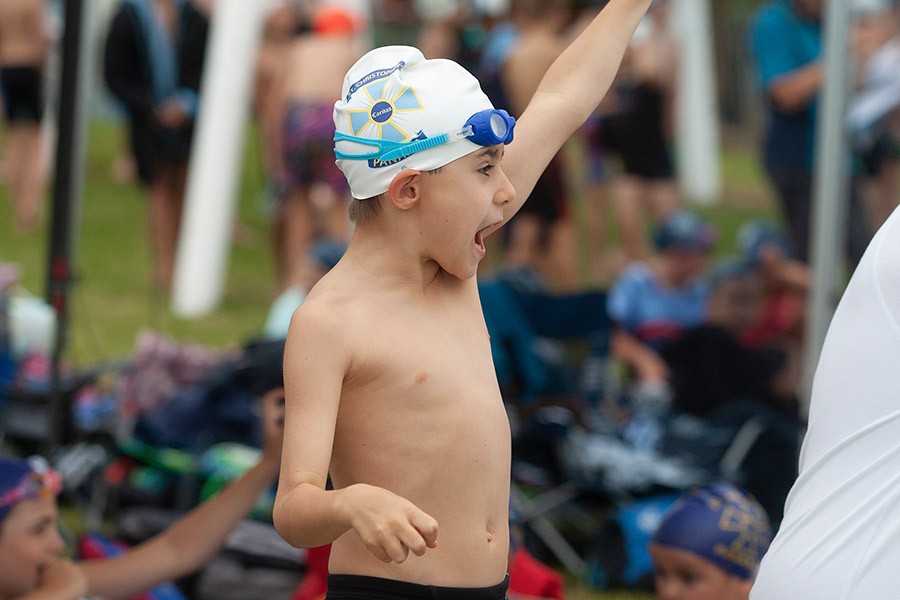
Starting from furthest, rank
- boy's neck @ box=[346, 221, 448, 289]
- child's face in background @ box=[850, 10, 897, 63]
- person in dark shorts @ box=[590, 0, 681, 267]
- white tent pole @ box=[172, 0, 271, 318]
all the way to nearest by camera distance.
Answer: person in dark shorts @ box=[590, 0, 681, 267], white tent pole @ box=[172, 0, 271, 318], child's face in background @ box=[850, 10, 897, 63], boy's neck @ box=[346, 221, 448, 289]

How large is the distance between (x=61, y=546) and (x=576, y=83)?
1.70 m

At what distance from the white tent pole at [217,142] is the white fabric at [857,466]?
6.79 m

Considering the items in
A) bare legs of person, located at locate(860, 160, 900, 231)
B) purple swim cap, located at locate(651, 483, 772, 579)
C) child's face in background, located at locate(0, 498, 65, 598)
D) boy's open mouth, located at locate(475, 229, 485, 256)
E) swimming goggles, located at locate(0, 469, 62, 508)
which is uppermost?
boy's open mouth, located at locate(475, 229, 485, 256)

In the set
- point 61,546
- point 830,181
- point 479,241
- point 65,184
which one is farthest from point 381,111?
point 830,181

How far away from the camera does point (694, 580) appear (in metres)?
3.10

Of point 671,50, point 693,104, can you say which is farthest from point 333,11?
point 693,104

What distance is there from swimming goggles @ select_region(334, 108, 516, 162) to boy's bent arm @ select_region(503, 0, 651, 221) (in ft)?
1.07

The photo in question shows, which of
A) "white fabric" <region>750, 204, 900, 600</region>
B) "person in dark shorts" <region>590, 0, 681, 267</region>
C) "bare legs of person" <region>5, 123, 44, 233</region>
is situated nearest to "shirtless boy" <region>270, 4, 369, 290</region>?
"person in dark shorts" <region>590, 0, 681, 267</region>

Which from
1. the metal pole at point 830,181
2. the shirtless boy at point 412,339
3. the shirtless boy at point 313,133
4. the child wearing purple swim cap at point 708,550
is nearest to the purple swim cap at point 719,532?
the child wearing purple swim cap at point 708,550

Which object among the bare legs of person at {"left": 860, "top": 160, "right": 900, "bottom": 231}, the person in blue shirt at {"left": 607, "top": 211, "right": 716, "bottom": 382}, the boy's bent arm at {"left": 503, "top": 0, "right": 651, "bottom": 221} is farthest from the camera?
the person in blue shirt at {"left": 607, "top": 211, "right": 716, "bottom": 382}

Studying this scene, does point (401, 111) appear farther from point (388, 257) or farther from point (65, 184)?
point (65, 184)

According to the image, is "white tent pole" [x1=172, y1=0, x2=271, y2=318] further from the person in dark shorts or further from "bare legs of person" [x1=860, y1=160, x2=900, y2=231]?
"bare legs of person" [x1=860, y1=160, x2=900, y2=231]

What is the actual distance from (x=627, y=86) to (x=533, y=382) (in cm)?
353

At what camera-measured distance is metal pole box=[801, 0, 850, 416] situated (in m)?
4.20
